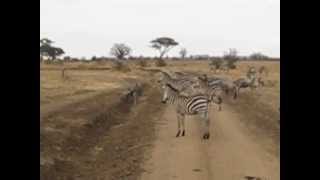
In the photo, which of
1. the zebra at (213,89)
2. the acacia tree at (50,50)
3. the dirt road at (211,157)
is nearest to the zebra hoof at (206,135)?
the dirt road at (211,157)

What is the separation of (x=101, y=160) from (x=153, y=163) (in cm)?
126

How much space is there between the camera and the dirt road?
8703 mm

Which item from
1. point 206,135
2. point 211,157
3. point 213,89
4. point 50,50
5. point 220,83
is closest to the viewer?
point 211,157

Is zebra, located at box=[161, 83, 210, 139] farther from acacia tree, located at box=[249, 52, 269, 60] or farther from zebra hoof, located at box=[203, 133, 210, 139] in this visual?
acacia tree, located at box=[249, 52, 269, 60]

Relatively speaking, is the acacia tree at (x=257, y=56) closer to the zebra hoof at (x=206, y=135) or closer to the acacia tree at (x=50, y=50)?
the acacia tree at (x=50, y=50)

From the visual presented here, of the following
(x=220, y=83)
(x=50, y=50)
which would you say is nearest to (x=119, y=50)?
(x=50, y=50)

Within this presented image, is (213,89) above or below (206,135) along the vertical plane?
above

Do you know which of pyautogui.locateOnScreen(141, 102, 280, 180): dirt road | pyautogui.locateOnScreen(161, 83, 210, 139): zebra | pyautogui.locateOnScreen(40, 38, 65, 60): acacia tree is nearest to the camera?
pyautogui.locateOnScreen(141, 102, 280, 180): dirt road

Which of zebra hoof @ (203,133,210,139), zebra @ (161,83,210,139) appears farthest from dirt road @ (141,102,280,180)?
zebra @ (161,83,210,139)

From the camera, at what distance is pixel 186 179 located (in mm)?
8328

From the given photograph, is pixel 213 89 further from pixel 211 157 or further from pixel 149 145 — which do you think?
pixel 211 157

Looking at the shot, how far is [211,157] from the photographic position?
32.9ft

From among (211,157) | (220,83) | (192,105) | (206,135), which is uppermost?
(220,83)
